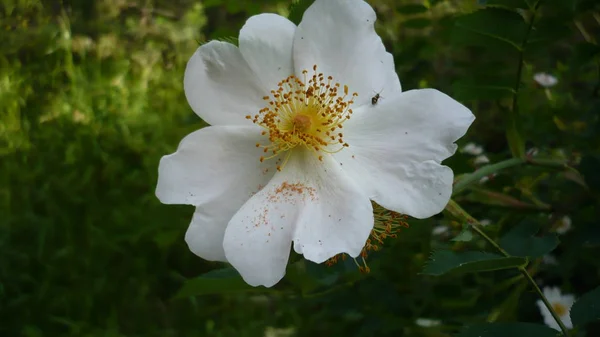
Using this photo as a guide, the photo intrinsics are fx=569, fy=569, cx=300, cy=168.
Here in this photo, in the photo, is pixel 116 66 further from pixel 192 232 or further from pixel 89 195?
pixel 192 232

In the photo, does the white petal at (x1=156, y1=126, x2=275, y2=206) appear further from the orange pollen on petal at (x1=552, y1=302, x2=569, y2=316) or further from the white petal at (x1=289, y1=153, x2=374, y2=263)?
the orange pollen on petal at (x1=552, y1=302, x2=569, y2=316)

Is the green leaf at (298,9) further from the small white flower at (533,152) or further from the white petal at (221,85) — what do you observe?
the small white flower at (533,152)

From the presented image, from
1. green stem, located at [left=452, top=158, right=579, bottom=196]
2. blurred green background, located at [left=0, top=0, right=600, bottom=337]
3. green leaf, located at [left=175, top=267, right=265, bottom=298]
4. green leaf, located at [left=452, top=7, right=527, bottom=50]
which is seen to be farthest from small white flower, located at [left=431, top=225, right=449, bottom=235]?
green leaf, located at [left=175, top=267, right=265, bottom=298]

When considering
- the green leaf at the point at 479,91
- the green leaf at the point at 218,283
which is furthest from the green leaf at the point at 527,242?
the green leaf at the point at 218,283

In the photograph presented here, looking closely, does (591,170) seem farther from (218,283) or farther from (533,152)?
(218,283)

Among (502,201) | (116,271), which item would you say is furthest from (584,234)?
(116,271)

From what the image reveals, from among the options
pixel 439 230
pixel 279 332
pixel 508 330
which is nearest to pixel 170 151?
pixel 279 332
